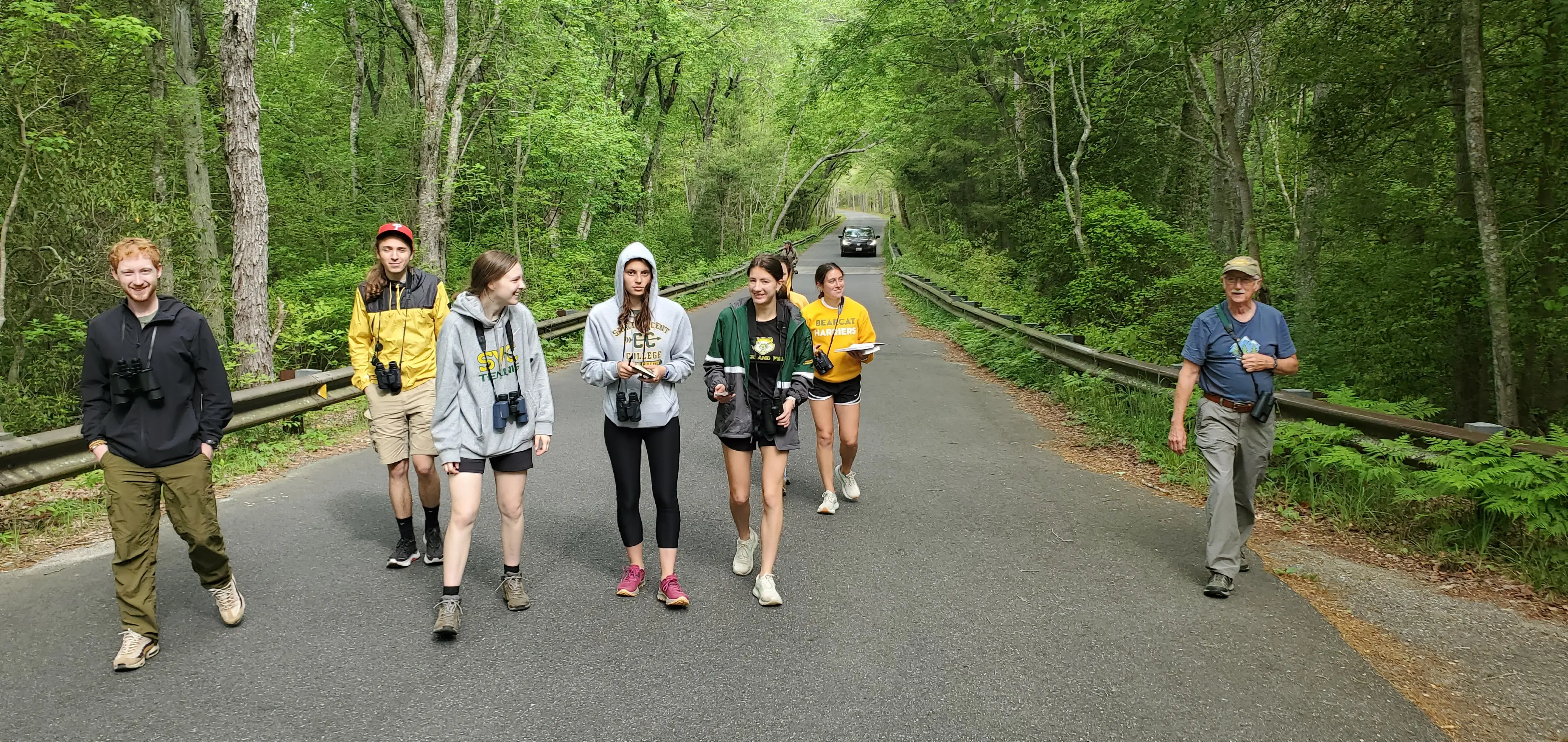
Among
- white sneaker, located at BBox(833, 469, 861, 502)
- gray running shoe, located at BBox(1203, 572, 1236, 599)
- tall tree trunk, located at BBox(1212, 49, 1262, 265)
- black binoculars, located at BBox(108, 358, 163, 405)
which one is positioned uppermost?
tall tree trunk, located at BBox(1212, 49, 1262, 265)

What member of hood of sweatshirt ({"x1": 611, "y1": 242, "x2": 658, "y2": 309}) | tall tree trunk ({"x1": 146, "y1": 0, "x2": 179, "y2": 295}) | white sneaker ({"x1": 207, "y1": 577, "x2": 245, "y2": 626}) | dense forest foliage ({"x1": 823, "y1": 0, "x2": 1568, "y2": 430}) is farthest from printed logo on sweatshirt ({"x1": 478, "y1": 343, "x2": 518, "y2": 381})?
tall tree trunk ({"x1": 146, "y1": 0, "x2": 179, "y2": 295})

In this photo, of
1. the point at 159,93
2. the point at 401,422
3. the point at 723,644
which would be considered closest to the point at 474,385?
the point at 401,422

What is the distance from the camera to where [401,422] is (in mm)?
5008

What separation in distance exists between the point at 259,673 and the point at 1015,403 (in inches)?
362

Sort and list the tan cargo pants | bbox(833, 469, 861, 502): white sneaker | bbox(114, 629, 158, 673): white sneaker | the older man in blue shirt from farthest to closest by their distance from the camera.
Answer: bbox(833, 469, 861, 502): white sneaker < the older man in blue shirt < the tan cargo pants < bbox(114, 629, 158, 673): white sneaker

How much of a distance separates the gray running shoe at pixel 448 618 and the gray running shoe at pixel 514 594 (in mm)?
296

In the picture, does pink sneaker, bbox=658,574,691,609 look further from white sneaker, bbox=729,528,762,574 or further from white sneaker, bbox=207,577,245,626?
white sneaker, bbox=207,577,245,626

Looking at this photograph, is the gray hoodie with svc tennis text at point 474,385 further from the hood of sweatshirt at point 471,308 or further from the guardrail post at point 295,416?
the guardrail post at point 295,416

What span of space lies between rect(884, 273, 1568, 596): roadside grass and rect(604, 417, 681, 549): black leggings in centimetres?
433

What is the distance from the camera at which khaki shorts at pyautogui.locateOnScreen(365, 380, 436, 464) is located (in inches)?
195

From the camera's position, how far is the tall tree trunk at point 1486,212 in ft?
22.8

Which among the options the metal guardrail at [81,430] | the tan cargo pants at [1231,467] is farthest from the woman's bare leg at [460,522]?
the tan cargo pants at [1231,467]

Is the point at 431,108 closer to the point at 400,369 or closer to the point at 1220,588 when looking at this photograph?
the point at 400,369

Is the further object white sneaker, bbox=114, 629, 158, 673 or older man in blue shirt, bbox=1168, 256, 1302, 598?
older man in blue shirt, bbox=1168, 256, 1302, 598
